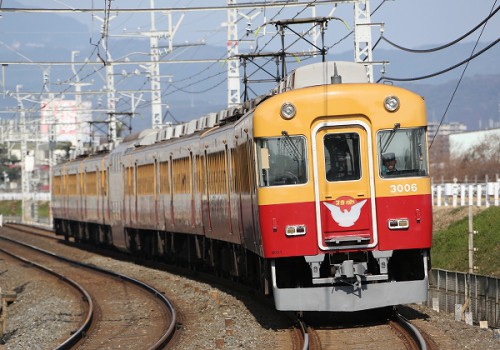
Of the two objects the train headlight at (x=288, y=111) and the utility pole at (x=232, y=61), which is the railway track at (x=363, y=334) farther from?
the utility pole at (x=232, y=61)

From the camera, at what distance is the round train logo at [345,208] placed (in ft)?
46.1

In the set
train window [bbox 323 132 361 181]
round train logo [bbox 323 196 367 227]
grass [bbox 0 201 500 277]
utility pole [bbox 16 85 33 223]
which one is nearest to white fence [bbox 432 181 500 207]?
grass [bbox 0 201 500 277]

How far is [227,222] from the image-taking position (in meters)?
19.1

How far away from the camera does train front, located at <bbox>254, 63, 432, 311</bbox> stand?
45.8ft

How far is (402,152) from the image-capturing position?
563 inches

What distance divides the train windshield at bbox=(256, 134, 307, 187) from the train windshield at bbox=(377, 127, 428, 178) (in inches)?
38.9

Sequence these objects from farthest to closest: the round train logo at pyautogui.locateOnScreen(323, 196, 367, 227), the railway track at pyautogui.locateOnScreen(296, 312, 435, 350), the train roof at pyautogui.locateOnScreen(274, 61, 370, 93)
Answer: the train roof at pyautogui.locateOnScreen(274, 61, 370, 93)
the round train logo at pyautogui.locateOnScreen(323, 196, 367, 227)
the railway track at pyautogui.locateOnScreen(296, 312, 435, 350)

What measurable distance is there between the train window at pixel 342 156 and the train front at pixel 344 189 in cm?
1

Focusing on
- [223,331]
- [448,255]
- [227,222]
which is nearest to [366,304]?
[223,331]

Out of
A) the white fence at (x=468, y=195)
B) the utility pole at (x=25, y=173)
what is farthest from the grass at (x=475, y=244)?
the utility pole at (x=25, y=173)

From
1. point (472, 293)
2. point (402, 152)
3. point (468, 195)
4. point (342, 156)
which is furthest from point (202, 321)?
point (468, 195)

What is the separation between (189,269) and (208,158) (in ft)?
18.1

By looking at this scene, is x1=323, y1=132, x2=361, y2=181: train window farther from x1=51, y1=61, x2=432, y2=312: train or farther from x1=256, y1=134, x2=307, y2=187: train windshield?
x1=256, y1=134, x2=307, y2=187: train windshield

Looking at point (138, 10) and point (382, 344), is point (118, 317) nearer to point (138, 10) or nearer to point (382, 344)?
point (382, 344)
